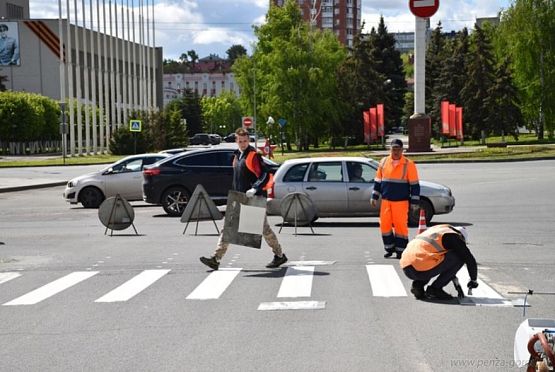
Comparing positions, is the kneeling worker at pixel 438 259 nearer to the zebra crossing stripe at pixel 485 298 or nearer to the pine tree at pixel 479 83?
the zebra crossing stripe at pixel 485 298

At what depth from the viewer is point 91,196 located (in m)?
25.2

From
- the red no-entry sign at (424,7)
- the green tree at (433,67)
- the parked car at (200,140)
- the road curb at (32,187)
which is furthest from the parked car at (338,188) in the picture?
the parked car at (200,140)

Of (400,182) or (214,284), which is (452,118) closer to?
(400,182)

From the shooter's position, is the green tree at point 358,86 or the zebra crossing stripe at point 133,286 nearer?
the zebra crossing stripe at point 133,286

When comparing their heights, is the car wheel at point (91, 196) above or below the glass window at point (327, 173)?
below

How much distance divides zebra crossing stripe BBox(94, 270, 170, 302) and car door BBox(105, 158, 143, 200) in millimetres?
13136

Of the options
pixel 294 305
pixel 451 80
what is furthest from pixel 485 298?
pixel 451 80

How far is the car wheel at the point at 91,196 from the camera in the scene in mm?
25141

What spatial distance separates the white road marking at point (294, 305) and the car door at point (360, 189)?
9025 millimetres

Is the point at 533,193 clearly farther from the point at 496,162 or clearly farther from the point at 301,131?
the point at 301,131

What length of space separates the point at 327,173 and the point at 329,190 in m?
0.48

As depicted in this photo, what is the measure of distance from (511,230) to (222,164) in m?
8.52

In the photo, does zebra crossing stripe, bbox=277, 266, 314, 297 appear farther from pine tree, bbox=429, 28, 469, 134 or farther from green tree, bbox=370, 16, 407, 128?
green tree, bbox=370, 16, 407, 128

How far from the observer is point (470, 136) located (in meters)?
86.0
